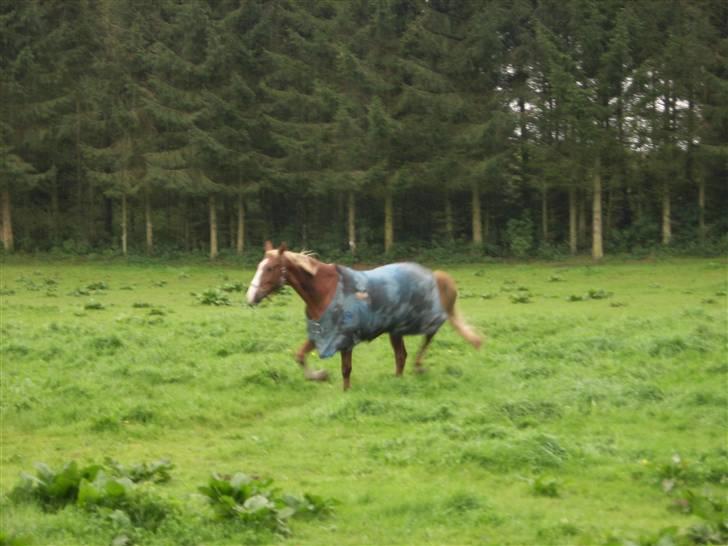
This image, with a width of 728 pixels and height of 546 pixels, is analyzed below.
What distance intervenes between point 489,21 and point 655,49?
717cm

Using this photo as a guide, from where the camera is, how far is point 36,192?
5103cm

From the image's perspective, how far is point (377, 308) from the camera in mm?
13766

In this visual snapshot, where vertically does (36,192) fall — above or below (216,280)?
above

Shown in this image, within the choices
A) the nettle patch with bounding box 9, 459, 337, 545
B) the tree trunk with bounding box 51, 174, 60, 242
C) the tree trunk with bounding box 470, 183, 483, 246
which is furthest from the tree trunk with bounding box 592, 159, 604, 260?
the nettle patch with bounding box 9, 459, 337, 545

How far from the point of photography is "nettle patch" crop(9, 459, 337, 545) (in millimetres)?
7504

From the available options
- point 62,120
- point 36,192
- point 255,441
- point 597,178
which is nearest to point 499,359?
point 255,441

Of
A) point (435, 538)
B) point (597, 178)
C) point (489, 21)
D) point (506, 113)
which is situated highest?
point (489, 21)

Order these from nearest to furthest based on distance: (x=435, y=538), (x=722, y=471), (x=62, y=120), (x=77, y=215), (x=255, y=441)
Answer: (x=435, y=538) < (x=722, y=471) < (x=255, y=441) < (x=62, y=120) < (x=77, y=215)

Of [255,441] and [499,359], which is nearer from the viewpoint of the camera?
Answer: [255,441]

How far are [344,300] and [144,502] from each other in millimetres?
6214

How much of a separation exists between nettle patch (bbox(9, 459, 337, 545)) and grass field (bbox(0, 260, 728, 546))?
0.18 ft

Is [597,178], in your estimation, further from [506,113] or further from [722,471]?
[722,471]

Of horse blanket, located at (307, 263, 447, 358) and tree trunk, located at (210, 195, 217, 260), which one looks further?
tree trunk, located at (210, 195, 217, 260)

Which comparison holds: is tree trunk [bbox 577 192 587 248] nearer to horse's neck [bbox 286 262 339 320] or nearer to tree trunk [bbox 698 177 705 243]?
tree trunk [bbox 698 177 705 243]
